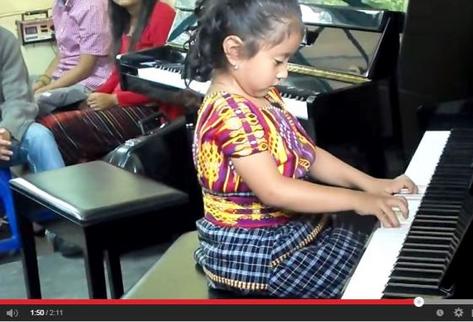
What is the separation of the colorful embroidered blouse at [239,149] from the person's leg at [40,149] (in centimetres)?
141

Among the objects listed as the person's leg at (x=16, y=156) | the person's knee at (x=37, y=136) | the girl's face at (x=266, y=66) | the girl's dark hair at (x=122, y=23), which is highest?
the girl's face at (x=266, y=66)

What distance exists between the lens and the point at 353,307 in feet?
2.92

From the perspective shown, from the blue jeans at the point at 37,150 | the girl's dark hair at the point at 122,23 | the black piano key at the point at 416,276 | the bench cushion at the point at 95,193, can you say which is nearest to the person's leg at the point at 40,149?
the blue jeans at the point at 37,150

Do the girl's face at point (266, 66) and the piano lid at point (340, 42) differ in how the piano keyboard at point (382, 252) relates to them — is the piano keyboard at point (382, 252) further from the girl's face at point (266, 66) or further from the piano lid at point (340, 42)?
the piano lid at point (340, 42)

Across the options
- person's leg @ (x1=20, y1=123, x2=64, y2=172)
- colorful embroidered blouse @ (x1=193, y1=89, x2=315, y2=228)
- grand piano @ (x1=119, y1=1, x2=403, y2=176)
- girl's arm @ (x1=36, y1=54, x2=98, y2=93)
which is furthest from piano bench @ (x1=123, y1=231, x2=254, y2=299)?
girl's arm @ (x1=36, y1=54, x2=98, y2=93)

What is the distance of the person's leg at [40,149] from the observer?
2.72m

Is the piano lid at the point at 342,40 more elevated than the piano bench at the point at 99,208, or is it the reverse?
the piano lid at the point at 342,40

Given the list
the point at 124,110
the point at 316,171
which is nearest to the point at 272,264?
the point at 316,171

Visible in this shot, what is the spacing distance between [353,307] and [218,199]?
526mm

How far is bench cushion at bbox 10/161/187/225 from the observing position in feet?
6.03

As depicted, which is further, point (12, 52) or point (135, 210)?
point (12, 52)

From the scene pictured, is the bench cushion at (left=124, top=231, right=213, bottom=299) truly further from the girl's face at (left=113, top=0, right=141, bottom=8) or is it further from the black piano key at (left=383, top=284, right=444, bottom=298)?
the girl's face at (left=113, top=0, right=141, bottom=8)

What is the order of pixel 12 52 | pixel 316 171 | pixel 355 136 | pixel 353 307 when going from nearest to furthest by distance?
pixel 353 307, pixel 316 171, pixel 355 136, pixel 12 52

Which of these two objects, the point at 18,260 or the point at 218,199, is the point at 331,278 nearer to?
the point at 218,199
